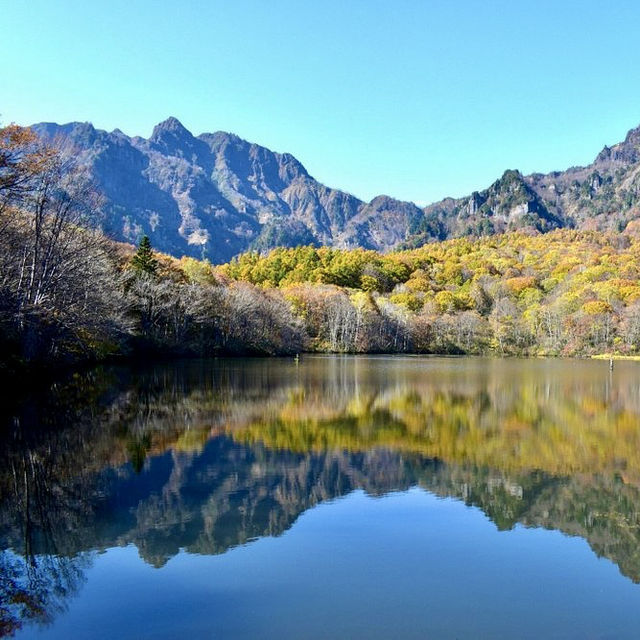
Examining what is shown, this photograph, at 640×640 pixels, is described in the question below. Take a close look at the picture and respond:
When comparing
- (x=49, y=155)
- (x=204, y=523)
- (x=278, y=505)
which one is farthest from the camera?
(x=49, y=155)

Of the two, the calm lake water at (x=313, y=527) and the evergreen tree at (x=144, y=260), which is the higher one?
the evergreen tree at (x=144, y=260)

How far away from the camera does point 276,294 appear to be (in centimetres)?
8700

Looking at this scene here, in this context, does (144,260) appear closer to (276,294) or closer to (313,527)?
(276,294)

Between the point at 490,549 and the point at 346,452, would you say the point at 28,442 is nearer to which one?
the point at 346,452

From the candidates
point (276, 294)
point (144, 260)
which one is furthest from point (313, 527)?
point (276, 294)

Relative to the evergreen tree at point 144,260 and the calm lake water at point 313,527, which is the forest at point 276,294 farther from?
the calm lake water at point 313,527

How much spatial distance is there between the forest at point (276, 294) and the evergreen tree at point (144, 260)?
0.15 meters

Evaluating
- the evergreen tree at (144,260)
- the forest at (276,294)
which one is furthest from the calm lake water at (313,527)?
the evergreen tree at (144,260)

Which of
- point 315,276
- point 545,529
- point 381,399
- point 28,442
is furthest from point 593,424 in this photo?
point 315,276

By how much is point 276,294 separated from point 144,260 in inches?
1210

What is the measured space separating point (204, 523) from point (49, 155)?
78.0 feet

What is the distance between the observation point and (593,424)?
22.1 m

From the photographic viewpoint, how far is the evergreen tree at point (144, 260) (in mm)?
57625

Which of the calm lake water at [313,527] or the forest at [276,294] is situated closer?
the calm lake water at [313,527]
